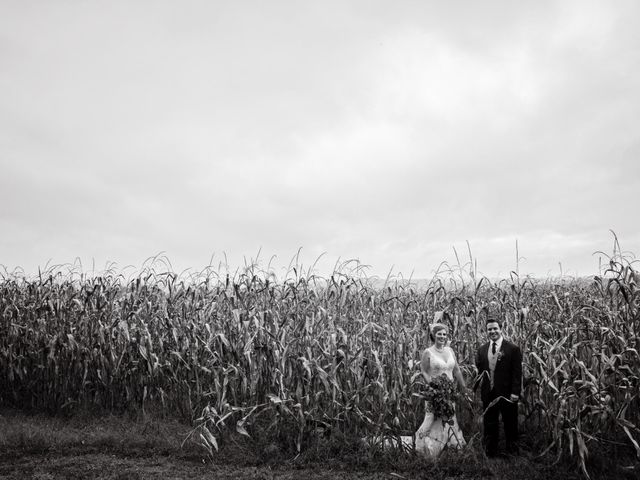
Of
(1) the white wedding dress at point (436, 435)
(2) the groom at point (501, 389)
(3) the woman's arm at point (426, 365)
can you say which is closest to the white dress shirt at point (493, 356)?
(2) the groom at point (501, 389)

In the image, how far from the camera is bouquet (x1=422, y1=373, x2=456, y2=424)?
5.82 metres

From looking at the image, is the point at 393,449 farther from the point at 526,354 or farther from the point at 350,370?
the point at 526,354

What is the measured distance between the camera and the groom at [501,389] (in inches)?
232

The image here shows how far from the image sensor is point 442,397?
229 inches

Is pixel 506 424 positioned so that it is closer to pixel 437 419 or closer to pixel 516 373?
pixel 516 373

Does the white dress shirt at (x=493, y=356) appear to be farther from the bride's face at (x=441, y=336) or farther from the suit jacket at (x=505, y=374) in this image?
the bride's face at (x=441, y=336)

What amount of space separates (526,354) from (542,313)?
6.82 ft

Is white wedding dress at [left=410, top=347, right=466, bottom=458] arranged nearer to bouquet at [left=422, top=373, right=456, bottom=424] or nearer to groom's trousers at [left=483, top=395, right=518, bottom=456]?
bouquet at [left=422, top=373, right=456, bottom=424]

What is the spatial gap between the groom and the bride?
13.4 inches

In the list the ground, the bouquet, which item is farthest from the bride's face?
the ground

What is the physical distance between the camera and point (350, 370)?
6441mm

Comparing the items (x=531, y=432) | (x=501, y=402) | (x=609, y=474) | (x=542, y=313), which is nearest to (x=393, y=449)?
(x=501, y=402)

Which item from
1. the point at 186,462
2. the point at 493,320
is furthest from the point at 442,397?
the point at 186,462

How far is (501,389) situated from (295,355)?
280 cm
